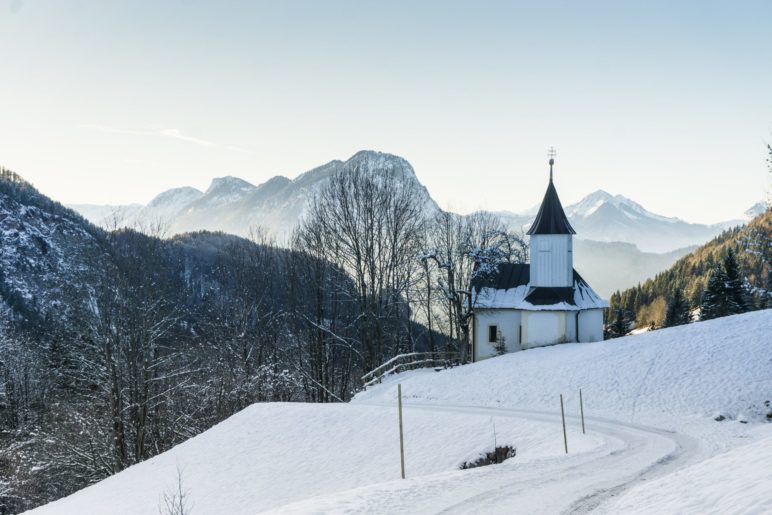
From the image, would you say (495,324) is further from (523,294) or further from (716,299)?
(716,299)

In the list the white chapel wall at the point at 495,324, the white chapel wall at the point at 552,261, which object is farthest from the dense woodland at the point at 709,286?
the white chapel wall at the point at 495,324

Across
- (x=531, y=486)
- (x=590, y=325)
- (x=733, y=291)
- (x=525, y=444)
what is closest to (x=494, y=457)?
(x=525, y=444)

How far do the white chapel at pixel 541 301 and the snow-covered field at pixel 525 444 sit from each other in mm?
4518

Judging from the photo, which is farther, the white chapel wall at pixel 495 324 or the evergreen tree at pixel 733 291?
the evergreen tree at pixel 733 291

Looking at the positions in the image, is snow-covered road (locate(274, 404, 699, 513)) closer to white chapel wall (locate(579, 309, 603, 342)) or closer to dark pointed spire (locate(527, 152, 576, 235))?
white chapel wall (locate(579, 309, 603, 342))

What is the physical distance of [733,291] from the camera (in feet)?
167

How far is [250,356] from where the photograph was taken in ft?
120

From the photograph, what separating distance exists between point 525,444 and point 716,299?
4195 centimetres

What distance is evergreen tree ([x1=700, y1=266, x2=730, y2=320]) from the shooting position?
2000 inches

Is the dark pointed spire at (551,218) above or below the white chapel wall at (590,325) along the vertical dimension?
above

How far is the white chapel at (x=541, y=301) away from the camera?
1426 inches

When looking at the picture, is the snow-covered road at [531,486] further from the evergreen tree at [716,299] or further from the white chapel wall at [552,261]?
the evergreen tree at [716,299]

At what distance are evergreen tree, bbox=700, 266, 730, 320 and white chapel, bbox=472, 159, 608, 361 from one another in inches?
792

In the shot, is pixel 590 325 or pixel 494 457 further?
pixel 590 325
